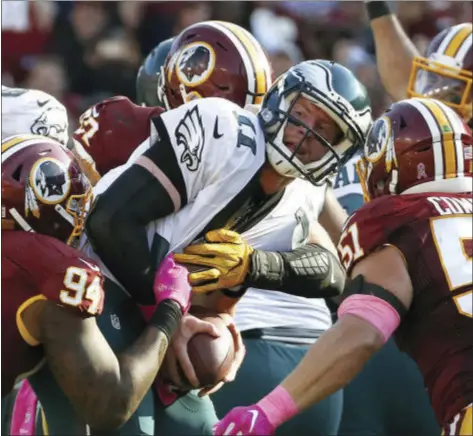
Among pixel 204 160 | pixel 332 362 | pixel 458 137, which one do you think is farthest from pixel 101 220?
pixel 458 137

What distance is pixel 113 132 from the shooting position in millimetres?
4426

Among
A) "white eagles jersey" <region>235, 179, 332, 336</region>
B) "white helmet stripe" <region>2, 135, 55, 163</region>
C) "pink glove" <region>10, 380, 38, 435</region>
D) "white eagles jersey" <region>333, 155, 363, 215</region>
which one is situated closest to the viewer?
"white helmet stripe" <region>2, 135, 55, 163</region>

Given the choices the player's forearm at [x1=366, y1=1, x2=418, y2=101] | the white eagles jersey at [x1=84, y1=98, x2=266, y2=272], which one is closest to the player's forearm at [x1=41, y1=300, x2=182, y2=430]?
the white eagles jersey at [x1=84, y1=98, x2=266, y2=272]

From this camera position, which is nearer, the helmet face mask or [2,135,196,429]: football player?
[2,135,196,429]: football player

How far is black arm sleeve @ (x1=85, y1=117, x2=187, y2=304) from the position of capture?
11.6ft

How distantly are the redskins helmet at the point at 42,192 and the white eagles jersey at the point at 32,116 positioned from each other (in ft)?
4.05

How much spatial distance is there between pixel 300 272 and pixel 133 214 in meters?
0.61

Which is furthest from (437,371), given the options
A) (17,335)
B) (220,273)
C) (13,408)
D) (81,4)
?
(81,4)

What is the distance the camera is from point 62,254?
3492mm

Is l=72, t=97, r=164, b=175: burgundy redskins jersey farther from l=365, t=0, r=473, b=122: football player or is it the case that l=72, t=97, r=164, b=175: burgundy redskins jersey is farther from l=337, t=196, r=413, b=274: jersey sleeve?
l=365, t=0, r=473, b=122: football player

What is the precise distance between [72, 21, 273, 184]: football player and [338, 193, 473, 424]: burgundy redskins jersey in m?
0.97

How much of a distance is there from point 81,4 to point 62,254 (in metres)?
6.68

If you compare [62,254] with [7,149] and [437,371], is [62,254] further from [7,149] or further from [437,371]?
[437,371]

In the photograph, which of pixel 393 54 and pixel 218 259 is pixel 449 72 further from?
pixel 218 259
